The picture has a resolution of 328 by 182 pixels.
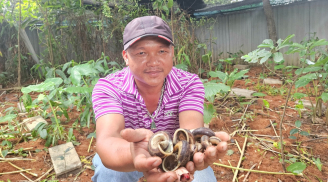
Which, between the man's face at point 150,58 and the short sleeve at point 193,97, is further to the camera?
the short sleeve at point 193,97

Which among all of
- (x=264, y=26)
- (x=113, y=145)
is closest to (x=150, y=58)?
(x=113, y=145)

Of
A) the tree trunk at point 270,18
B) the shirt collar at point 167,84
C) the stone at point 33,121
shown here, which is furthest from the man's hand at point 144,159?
the tree trunk at point 270,18

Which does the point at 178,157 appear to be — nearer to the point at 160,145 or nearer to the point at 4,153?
the point at 160,145

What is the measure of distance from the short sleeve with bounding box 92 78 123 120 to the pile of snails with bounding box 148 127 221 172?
0.43 meters

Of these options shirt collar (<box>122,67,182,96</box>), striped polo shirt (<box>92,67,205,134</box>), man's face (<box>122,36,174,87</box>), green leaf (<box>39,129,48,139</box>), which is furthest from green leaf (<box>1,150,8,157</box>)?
man's face (<box>122,36,174,87</box>)

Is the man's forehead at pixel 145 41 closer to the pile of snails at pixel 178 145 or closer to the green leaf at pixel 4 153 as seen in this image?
the pile of snails at pixel 178 145

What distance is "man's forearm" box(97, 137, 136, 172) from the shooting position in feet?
3.49

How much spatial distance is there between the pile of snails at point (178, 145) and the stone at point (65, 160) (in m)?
1.45

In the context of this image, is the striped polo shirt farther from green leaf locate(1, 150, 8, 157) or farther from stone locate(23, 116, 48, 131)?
stone locate(23, 116, 48, 131)

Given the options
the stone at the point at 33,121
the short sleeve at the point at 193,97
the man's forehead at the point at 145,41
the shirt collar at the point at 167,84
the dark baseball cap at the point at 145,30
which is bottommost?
the stone at the point at 33,121

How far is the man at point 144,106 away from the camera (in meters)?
1.05

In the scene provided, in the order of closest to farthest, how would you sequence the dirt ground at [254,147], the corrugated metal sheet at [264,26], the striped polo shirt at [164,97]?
the striped polo shirt at [164,97], the dirt ground at [254,147], the corrugated metal sheet at [264,26]

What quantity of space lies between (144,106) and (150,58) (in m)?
0.37

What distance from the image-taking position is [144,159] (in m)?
0.92
